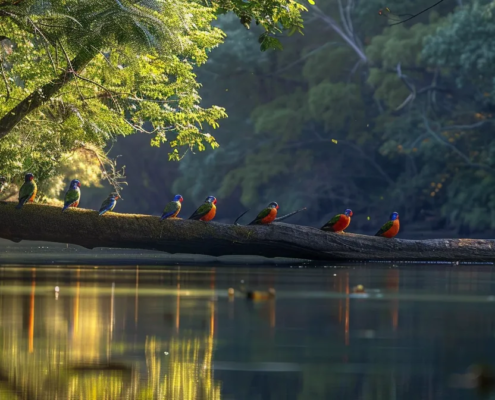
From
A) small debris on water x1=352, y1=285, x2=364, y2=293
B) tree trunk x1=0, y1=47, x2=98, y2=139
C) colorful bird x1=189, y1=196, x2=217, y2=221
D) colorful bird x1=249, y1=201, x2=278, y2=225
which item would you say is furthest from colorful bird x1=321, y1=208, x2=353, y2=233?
small debris on water x1=352, y1=285, x2=364, y2=293

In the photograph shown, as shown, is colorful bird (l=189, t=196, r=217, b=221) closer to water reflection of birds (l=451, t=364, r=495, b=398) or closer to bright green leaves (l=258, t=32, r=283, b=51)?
bright green leaves (l=258, t=32, r=283, b=51)

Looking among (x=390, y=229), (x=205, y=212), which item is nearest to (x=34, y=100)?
(x=205, y=212)

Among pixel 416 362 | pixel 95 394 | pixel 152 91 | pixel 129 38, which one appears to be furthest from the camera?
pixel 152 91

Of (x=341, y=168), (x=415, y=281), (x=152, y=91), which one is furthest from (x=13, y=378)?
(x=341, y=168)

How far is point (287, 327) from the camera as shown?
10336 millimetres

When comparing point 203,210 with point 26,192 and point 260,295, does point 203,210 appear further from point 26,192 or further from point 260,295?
point 260,295

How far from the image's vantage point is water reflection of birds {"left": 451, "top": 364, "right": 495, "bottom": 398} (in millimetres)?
7125

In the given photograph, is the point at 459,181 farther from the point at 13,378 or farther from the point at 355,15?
the point at 13,378

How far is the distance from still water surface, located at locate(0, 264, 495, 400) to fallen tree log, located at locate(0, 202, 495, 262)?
6.63 metres

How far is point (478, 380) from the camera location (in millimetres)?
7430

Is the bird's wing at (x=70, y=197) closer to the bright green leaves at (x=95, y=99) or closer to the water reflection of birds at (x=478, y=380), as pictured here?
the bright green leaves at (x=95, y=99)

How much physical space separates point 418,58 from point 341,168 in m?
9.12

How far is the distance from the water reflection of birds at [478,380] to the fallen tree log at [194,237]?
1543cm

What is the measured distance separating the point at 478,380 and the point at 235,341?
7.85ft
